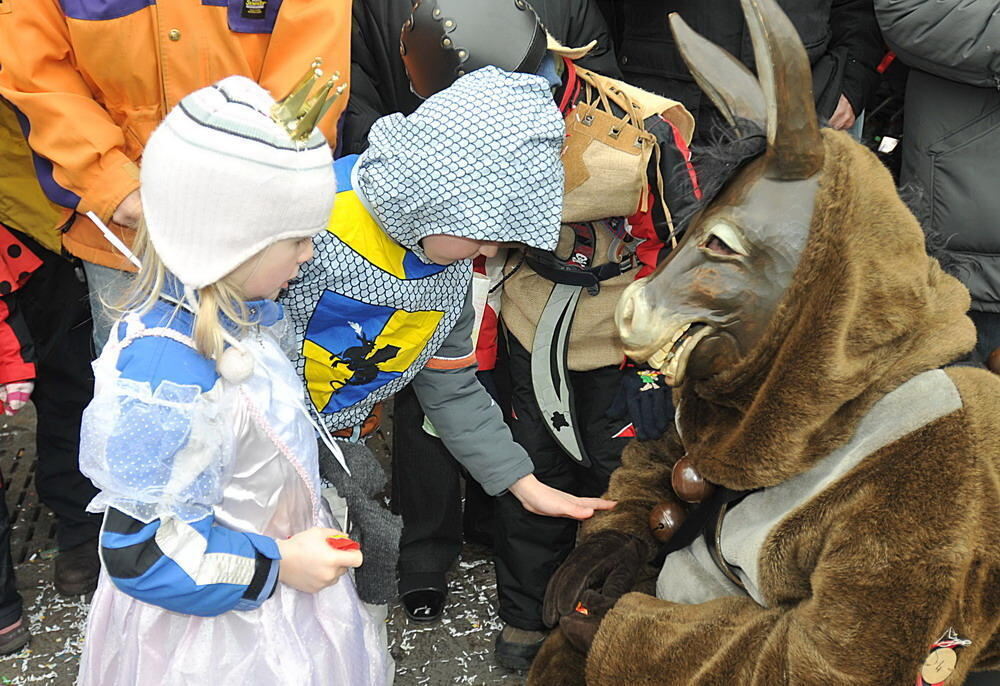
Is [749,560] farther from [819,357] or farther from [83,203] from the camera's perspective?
[83,203]

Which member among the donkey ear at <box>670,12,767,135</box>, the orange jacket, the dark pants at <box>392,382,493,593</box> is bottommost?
the dark pants at <box>392,382,493,593</box>

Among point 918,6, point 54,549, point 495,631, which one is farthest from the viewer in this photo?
point 54,549

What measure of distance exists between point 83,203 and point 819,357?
1556 mm

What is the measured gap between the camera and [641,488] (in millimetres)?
2012

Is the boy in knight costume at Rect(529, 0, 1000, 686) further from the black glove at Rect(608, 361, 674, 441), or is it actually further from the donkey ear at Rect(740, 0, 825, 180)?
the black glove at Rect(608, 361, 674, 441)

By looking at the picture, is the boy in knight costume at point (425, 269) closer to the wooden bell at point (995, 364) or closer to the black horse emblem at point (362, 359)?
the black horse emblem at point (362, 359)

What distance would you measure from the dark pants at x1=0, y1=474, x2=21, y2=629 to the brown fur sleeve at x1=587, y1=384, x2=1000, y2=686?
6.37ft

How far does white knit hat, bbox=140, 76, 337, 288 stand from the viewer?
145cm

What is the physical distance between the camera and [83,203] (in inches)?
87.7

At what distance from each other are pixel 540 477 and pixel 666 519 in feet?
2.40

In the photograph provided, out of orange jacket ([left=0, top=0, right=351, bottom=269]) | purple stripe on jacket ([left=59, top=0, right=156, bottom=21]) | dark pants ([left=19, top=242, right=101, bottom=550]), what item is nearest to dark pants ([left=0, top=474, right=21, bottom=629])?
dark pants ([left=19, top=242, right=101, bottom=550])

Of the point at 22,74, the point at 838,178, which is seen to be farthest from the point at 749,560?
the point at 22,74

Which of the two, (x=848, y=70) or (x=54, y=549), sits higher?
(x=848, y=70)

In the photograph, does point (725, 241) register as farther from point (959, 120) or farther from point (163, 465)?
point (959, 120)
